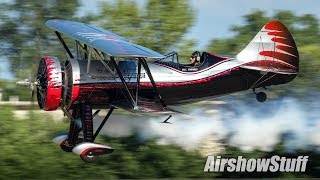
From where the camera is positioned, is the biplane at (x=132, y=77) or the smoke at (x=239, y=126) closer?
the biplane at (x=132, y=77)

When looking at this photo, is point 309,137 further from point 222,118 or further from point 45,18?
point 45,18

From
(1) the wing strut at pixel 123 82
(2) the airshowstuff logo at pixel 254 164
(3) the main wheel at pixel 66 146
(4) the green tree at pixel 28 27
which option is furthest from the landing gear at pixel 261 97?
(4) the green tree at pixel 28 27

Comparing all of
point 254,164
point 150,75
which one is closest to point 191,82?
point 150,75

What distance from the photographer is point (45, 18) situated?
5703cm

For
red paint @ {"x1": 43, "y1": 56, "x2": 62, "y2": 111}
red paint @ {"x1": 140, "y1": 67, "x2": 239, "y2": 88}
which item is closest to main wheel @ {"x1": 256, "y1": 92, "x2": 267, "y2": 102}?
red paint @ {"x1": 140, "y1": 67, "x2": 239, "y2": 88}

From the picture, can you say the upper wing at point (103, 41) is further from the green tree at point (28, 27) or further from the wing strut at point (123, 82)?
the green tree at point (28, 27)

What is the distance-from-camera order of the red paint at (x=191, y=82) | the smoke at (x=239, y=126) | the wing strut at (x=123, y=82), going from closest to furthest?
the wing strut at (x=123, y=82) < the red paint at (x=191, y=82) < the smoke at (x=239, y=126)

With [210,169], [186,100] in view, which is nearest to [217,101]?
[210,169]

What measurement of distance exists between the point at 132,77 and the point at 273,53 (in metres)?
4.35

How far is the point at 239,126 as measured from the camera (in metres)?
29.8

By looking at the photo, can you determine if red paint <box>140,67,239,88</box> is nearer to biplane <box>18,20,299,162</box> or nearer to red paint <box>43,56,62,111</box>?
biplane <box>18,20,299,162</box>

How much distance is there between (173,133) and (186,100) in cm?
1110

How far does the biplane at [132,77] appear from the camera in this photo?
18.0 m

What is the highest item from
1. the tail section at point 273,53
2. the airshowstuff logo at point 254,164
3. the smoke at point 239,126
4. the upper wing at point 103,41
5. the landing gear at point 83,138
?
the upper wing at point 103,41
